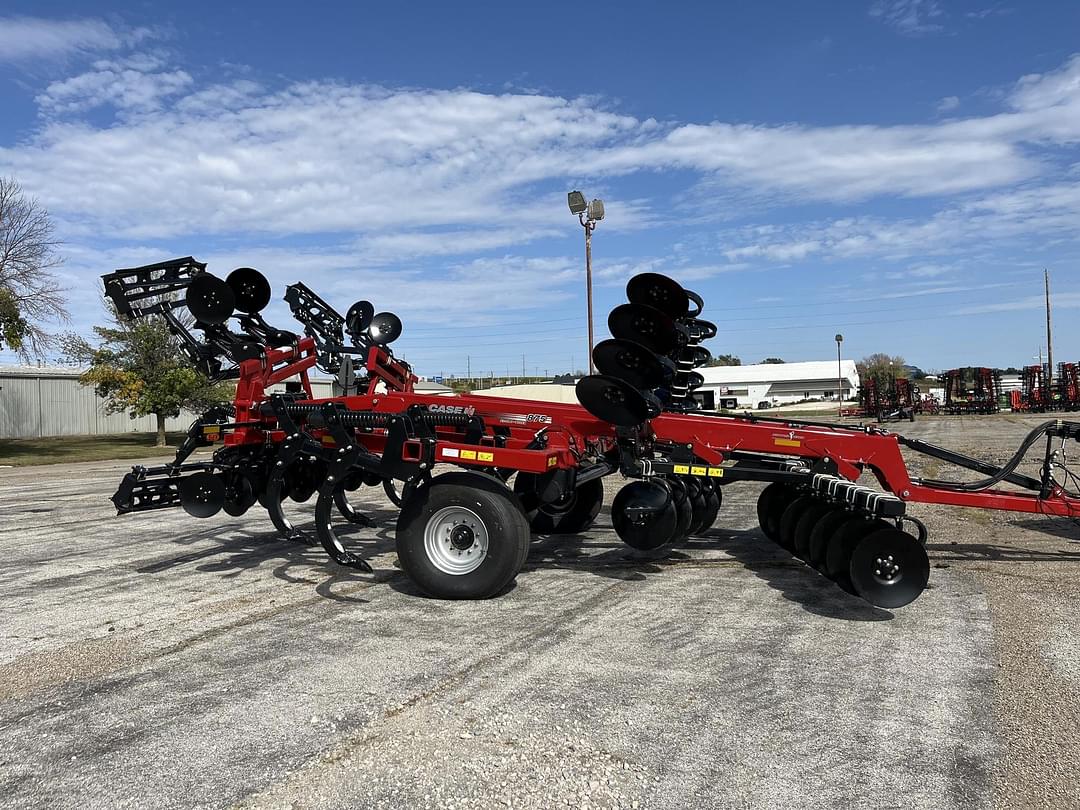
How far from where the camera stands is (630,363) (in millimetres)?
6367

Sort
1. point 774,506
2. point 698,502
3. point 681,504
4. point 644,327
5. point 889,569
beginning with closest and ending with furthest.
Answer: point 889,569, point 644,327, point 681,504, point 774,506, point 698,502

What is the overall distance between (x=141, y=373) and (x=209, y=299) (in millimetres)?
28977

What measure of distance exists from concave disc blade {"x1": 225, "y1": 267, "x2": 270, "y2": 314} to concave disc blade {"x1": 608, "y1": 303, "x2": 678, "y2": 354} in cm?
360

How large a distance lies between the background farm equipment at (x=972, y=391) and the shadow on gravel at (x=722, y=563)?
4220cm

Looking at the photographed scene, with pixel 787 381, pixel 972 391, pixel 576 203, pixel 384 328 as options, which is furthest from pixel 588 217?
pixel 787 381

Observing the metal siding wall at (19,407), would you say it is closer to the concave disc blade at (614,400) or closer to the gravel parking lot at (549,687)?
the gravel parking lot at (549,687)

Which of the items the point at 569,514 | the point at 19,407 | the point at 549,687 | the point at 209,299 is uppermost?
the point at 209,299

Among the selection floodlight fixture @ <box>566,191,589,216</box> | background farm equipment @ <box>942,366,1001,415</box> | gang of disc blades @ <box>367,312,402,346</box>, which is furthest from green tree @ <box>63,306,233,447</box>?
A: background farm equipment @ <box>942,366,1001,415</box>

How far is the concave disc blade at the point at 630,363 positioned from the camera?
247 inches

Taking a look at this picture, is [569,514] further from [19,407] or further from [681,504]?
[19,407]

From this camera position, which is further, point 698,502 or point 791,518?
point 698,502

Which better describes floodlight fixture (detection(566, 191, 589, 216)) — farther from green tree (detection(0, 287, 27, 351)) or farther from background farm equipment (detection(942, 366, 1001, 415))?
background farm equipment (detection(942, 366, 1001, 415))

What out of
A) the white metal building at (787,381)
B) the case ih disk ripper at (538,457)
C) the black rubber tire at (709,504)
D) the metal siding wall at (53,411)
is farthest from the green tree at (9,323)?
the white metal building at (787,381)

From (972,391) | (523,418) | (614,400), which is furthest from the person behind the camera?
(972,391)
